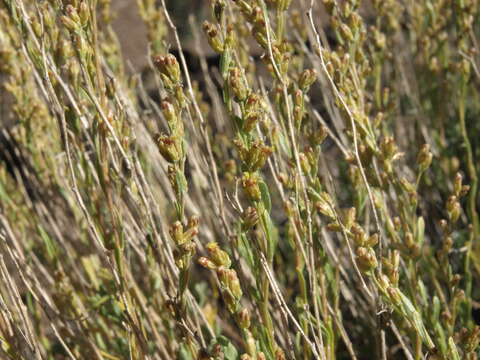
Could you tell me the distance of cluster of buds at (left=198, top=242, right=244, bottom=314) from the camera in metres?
0.97

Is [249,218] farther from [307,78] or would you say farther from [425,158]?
[425,158]

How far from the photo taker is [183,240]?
100 cm

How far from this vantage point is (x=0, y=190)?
5.38ft

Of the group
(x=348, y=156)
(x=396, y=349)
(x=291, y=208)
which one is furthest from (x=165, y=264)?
(x=396, y=349)

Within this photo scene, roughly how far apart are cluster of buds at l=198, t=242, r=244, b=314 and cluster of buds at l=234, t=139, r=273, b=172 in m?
0.13

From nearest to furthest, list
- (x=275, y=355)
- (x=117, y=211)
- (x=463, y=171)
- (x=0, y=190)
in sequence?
(x=275, y=355) < (x=117, y=211) < (x=0, y=190) < (x=463, y=171)

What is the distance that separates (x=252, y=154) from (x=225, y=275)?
0.62ft

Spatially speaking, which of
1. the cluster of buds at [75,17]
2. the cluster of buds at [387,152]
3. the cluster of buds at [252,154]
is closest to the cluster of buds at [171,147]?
the cluster of buds at [252,154]

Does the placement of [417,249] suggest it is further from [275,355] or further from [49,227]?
[49,227]

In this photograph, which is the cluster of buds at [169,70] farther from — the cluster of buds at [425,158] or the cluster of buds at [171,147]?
the cluster of buds at [425,158]

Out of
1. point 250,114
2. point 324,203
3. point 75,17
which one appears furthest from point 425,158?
point 75,17

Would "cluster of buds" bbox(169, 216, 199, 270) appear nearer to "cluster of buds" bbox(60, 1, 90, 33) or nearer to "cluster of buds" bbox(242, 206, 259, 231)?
"cluster of buds" bbox(242, 206, 259, 231)

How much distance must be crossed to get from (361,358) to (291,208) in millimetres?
925

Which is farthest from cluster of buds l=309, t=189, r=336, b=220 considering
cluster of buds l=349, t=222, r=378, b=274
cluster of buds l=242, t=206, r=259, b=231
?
cluster of buds l=242, t=206, r=259, b=231
